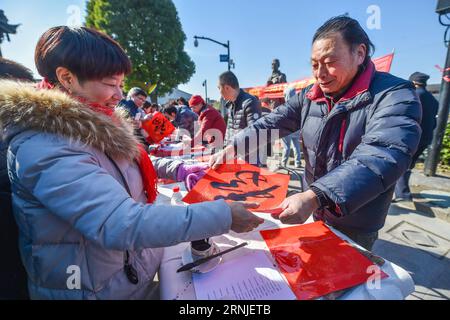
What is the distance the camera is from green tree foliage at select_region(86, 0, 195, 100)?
18453mm

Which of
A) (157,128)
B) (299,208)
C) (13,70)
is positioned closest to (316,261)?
(299,208)

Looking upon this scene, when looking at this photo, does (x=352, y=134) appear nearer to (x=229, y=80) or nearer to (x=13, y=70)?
(x=13, y=70)

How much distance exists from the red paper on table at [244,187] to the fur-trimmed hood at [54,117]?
0.55 meters

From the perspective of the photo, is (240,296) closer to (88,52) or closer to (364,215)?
(364,215)

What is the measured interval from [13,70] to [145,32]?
21039 millimetres

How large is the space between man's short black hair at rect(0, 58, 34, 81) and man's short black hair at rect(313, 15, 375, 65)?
2.14 meters

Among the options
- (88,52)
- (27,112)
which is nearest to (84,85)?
(88,52)

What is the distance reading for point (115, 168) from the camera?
0.93 m

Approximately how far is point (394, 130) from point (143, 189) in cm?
127

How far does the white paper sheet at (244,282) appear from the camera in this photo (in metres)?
0.81

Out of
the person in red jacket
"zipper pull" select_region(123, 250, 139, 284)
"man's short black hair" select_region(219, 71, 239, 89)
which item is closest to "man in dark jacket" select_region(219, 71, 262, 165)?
"man's short black hair" select_region(219, 71, 239, 89)

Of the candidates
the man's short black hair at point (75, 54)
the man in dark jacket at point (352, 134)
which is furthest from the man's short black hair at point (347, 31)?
the man's short black hair at point (75, 54)

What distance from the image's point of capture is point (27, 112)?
0.79 m

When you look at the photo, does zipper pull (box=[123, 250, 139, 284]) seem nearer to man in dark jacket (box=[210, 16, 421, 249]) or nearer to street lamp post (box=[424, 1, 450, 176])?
man in dark jacket (box=[210, 16, 421, 249])
